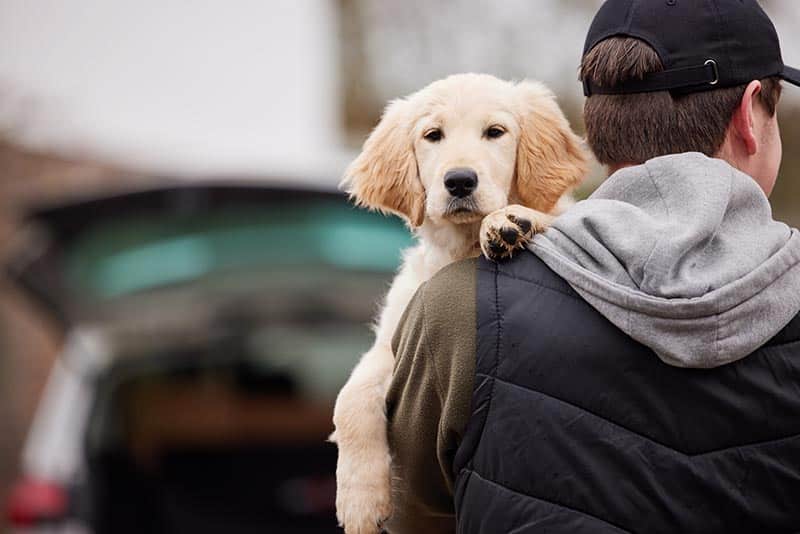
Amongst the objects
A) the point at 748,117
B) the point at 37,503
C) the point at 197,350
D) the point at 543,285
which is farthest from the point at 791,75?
the point at 197,350

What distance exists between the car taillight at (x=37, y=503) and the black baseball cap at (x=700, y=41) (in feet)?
14.5

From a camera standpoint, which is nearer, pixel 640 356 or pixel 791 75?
pixel 640 356

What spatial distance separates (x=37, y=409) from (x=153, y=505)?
15.3 feet

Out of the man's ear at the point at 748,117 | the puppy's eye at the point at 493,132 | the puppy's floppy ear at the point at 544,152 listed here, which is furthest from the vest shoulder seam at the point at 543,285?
the puppy's eye at the point at 493,132

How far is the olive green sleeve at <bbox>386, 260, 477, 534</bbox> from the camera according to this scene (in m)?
2.14

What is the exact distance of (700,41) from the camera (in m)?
2.23

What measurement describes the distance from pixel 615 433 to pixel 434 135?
3.75ft

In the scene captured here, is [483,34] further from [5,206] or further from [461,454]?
[461,454]

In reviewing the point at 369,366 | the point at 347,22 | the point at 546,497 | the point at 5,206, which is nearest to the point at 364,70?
the point at 347,22

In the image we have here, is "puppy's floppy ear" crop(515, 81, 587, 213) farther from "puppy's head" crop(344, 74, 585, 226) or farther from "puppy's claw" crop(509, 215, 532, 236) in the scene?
"puppy's claw" crop(509, 215, 532, 236)

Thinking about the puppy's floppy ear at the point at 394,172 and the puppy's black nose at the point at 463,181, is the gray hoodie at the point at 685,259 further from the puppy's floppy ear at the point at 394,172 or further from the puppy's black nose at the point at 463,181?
the puppy's floppy ear at the point at 394,172

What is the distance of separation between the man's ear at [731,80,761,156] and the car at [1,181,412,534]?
14.8 feet

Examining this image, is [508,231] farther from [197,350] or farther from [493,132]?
[197,350]

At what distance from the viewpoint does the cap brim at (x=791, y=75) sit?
2332mm
